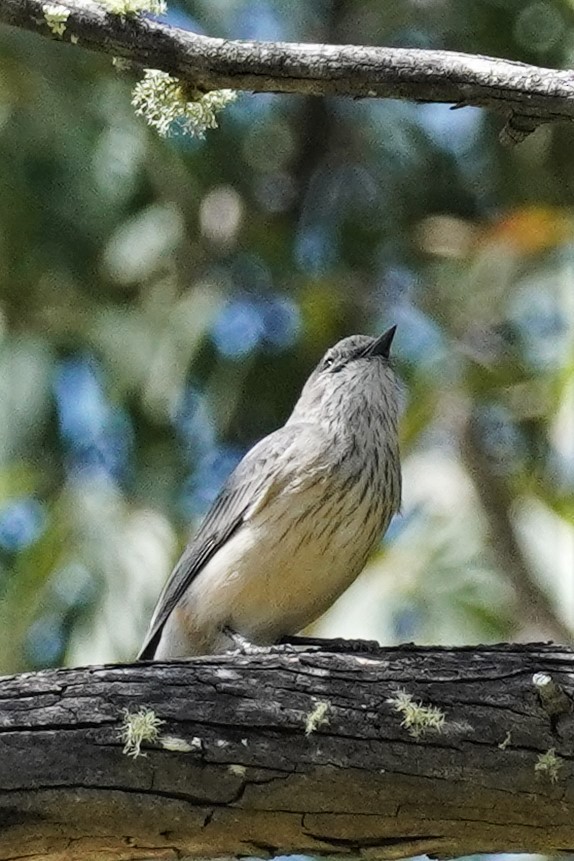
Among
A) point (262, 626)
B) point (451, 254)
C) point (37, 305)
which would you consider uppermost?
point (451, 254)

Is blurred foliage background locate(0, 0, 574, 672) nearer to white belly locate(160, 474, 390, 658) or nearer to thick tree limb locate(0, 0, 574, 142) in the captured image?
white belly locate(160, 474, 390, 658)

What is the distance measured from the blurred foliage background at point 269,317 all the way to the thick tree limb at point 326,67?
2665mm

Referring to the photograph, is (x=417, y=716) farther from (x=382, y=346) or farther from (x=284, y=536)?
(x=382, y=346)

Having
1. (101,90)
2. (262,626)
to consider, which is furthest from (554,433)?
(101,90)

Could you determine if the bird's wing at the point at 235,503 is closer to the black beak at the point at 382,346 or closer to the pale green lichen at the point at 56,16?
the black beak at the point at 382,346

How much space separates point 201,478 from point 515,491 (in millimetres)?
1402

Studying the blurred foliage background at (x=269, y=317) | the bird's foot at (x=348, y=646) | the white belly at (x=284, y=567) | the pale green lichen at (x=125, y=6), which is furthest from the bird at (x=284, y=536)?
the pale green lichen at (x=125, y=6)

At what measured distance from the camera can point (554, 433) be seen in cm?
639

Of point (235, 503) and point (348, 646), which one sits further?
point (235, 503)

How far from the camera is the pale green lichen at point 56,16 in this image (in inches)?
134

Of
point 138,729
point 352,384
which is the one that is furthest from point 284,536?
point 138,729

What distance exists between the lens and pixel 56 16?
11.2 feet

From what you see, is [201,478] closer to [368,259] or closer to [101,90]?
[368,259]

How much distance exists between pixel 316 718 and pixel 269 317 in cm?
375
